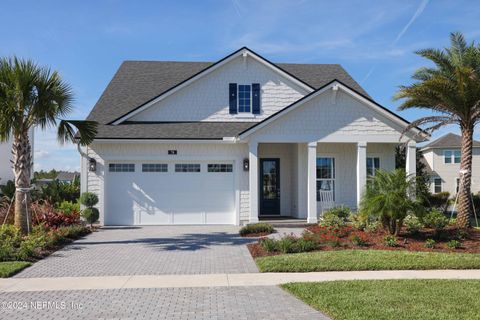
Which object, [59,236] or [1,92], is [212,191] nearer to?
[59,236]

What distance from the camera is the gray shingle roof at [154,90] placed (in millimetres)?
17781

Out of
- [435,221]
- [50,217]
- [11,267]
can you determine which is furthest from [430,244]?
[50,217]

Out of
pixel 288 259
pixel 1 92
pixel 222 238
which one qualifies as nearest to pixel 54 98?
pixel 1 92

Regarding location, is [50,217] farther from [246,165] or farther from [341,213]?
[341,213]

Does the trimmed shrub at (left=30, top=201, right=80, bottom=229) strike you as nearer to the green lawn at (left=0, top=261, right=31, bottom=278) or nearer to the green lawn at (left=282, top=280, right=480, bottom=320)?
the green lawn at (left=0, top=261, right=31, bottom=278)

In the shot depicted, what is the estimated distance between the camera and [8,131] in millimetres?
12891

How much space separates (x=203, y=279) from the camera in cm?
903

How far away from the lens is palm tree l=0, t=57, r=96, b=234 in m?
12.5

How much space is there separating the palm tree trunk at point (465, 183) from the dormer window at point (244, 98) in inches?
318

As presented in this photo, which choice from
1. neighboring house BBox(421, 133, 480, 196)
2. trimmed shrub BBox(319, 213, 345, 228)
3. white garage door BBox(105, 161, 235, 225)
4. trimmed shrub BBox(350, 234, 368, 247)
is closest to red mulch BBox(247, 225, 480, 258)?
trimmed shrub BBox(350, 234, 368, 247)

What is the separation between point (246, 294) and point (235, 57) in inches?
524

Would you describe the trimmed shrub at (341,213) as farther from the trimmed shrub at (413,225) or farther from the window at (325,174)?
the trimmed shrub at (413,225)

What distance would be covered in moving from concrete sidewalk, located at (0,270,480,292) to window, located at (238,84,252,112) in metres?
10.9

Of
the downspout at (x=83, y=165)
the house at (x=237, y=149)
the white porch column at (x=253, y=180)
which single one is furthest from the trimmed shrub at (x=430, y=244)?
the downspout at (x=83, y=165)
